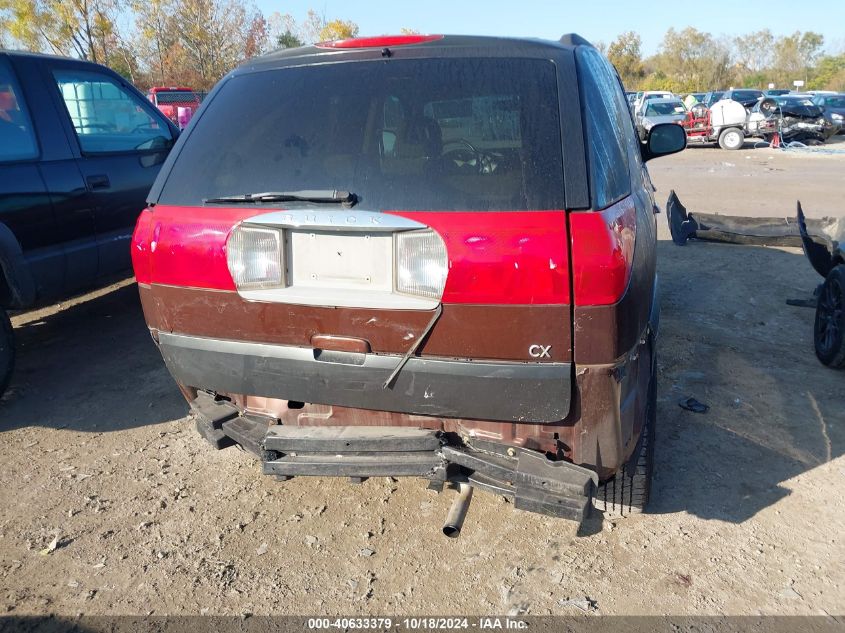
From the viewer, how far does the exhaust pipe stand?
2.54 metres

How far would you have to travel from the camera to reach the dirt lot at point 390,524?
8.51ft

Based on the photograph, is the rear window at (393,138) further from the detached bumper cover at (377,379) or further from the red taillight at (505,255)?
the detached bumper cover at (377,379)

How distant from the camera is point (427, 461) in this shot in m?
2.50

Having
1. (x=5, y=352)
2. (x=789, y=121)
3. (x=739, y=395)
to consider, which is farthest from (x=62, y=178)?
(x=789, y=121)

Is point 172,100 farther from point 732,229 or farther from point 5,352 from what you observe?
point 5,352

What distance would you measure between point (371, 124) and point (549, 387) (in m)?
1.13

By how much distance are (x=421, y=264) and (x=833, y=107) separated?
101 ft

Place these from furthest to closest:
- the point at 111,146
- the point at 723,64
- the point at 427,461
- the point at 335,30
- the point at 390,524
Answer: the point at 723,64, the point at 335,30, the point at 111,146, the point at 390,524, the point at 427,461

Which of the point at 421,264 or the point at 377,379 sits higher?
the point at 421,264

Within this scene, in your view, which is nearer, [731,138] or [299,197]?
[299,197]

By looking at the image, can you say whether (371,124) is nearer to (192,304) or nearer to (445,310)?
(445,310)

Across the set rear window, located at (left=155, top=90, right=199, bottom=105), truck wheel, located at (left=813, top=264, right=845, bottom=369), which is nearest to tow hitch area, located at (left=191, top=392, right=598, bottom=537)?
truck wheel, located at (left=813, top=264, right=845, bottom=369)

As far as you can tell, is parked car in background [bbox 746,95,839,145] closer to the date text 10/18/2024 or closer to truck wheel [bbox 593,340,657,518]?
truck wheel [bbox 593,340,657,518]

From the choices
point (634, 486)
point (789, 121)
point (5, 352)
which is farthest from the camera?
point (789, 121)
